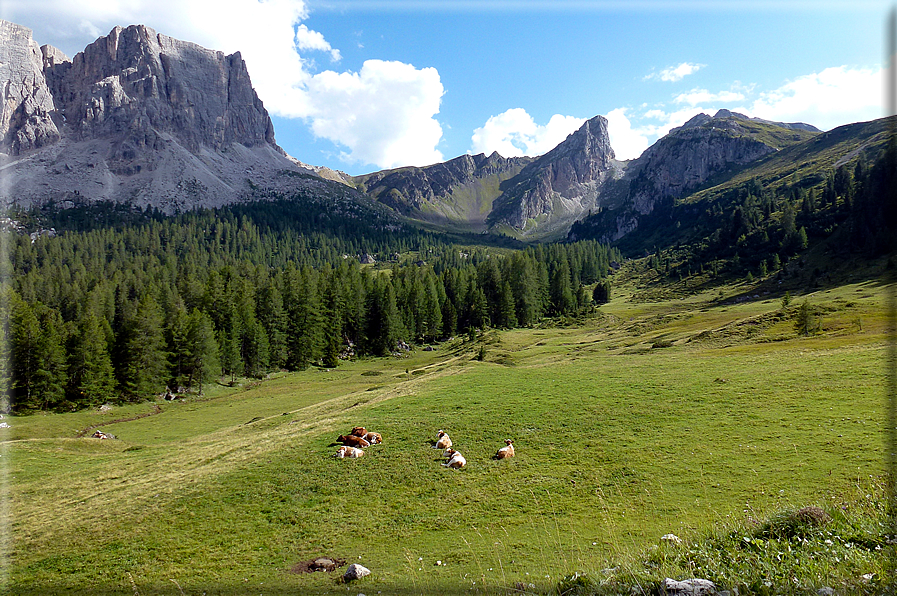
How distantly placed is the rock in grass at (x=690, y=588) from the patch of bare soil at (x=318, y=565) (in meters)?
10.2

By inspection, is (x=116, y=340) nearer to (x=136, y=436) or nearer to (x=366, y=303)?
(x=136, y=436)

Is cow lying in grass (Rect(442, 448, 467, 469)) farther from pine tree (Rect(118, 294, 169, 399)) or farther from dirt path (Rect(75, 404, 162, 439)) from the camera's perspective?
pine tree (Rect(118, 294, 169, 399))

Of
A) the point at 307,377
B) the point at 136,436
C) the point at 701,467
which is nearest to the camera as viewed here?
the point at 701,467

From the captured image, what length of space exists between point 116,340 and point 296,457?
7274cm

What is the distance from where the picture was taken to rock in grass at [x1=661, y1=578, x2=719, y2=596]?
626 centimetres

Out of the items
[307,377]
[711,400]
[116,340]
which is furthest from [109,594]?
[116,340]

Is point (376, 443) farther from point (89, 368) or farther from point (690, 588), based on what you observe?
point (89, 368)

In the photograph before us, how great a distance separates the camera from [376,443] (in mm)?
23625

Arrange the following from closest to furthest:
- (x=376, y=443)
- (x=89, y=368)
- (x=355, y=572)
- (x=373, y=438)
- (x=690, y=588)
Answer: (x=690, y=588) < (x=355, y=572) < (x=376, y=443) < (x=373, y=438) < (x=89, y=368)

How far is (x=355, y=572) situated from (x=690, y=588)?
29.8ft

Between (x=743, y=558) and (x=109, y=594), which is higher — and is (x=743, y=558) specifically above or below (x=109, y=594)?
above

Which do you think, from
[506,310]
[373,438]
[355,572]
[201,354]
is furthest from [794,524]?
[506,310]

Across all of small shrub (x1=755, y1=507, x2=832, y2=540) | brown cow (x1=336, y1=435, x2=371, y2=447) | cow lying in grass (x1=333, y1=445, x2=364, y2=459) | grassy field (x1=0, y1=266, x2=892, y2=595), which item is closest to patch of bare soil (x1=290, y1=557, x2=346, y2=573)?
grassy field (x1=0, y1=266, x2=892, y2=595)

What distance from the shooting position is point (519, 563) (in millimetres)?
11430
